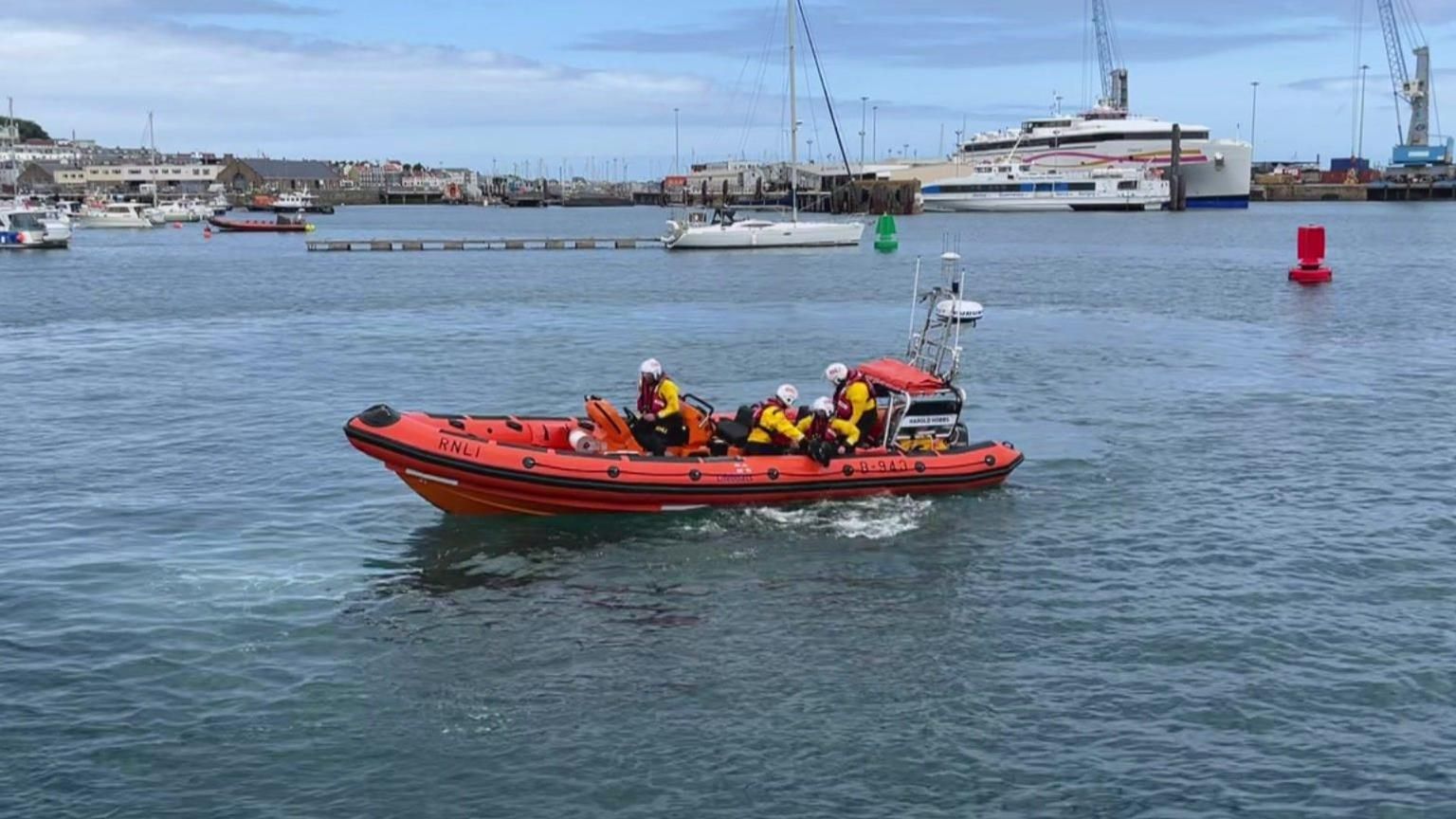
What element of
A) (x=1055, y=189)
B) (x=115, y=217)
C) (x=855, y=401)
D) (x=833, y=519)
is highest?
(x=1055, y=189)

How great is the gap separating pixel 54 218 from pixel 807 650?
288 ft

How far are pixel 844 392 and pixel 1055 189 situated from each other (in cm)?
12009

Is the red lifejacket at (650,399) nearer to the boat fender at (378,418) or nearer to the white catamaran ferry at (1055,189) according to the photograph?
the boat fender at (378,418)

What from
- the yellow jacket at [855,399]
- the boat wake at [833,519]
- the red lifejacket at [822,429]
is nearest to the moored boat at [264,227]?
the yellow jacket at [855,399]

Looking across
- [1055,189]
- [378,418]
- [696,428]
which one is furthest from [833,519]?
[1055,189]

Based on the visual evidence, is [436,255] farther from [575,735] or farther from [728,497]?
[575,735]

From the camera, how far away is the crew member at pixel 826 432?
18359 mm

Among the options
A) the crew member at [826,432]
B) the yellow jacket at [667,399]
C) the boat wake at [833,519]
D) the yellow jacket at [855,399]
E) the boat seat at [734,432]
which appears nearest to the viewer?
the boat wake at [833,519]

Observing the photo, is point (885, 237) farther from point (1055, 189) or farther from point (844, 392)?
point (1055, 189)

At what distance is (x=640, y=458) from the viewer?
58.8ft

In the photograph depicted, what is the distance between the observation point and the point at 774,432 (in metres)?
18.8

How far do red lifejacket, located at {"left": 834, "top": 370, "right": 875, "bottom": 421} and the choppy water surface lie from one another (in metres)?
1.40

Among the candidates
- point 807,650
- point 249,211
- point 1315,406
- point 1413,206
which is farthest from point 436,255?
point 1413,206

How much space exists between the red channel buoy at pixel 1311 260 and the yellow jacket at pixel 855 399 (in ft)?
138
